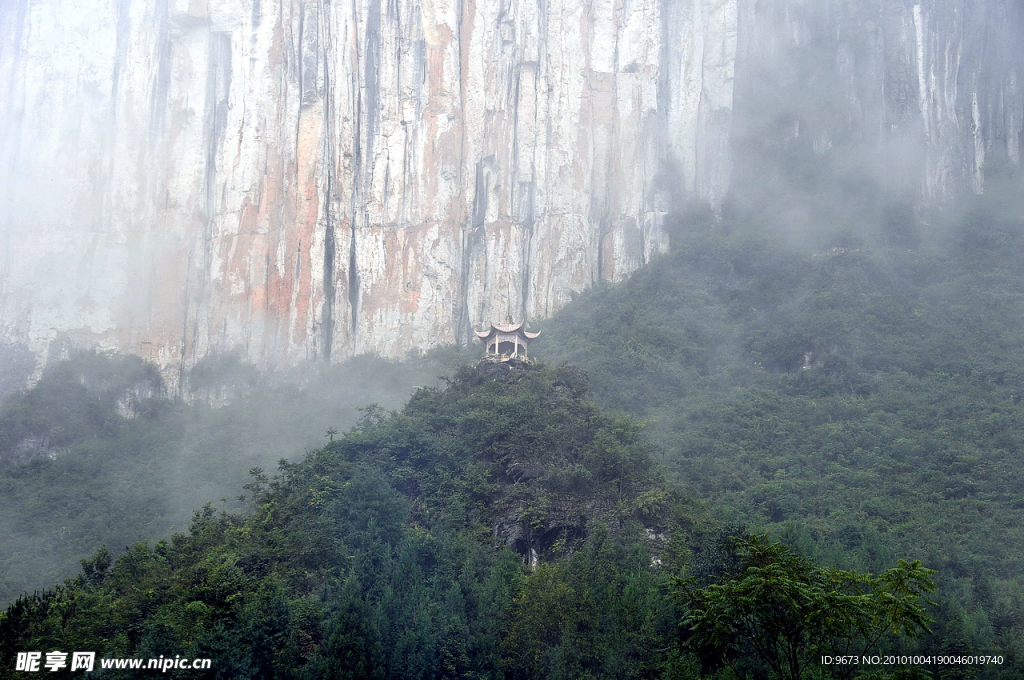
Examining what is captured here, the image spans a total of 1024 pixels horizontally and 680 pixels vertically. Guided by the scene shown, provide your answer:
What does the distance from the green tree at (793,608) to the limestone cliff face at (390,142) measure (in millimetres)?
20697

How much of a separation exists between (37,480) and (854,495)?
741 inches

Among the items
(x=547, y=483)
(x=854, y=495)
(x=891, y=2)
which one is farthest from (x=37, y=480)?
(x=891, y=2)

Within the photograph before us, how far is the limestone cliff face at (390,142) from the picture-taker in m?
34.0

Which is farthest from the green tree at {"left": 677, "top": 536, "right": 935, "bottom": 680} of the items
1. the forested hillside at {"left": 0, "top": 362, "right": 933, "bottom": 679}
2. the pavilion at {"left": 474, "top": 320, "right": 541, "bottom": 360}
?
the pavilion at {"left": 474, "top": 320, "right": 541, "bottom": 360}

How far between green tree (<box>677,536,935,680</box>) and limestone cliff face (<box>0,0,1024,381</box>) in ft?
67.9

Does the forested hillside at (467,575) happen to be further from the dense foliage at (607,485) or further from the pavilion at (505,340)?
the pavilion at (505,340)

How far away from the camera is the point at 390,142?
35219 millimetres

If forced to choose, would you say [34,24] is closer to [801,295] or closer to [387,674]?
[801,295]

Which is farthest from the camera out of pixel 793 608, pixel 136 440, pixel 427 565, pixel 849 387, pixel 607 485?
pixel 136 440

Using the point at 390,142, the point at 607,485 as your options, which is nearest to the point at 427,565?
the point at 607,485

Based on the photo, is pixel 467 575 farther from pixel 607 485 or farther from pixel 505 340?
pixel 505 340

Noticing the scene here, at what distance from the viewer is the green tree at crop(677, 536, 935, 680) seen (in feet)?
41.2

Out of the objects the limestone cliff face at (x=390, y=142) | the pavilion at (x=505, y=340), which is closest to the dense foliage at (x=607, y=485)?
the pavilion at (x=505, y=340)

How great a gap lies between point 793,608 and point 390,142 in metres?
25.2
